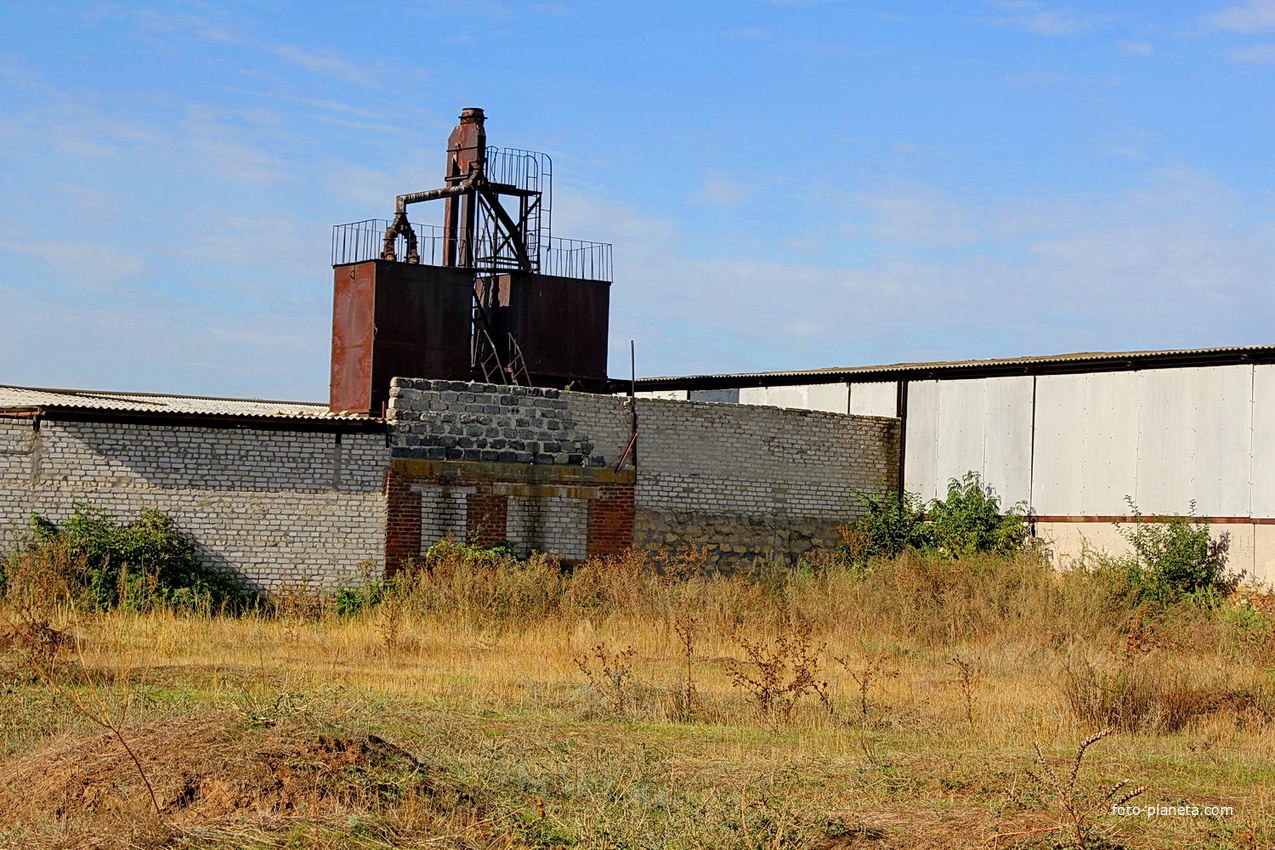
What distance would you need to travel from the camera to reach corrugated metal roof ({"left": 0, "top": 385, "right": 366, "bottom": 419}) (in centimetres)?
1797

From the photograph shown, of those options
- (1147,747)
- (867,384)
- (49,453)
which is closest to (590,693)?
(1147,747)

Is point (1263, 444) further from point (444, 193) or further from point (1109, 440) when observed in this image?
point (444, 193)

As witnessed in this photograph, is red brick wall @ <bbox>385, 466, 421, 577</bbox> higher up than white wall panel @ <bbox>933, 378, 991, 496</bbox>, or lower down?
lower down

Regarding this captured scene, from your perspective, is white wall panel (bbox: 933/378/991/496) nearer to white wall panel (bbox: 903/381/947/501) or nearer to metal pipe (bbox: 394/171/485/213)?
white wall panel (bbox: 903/381/947/501)

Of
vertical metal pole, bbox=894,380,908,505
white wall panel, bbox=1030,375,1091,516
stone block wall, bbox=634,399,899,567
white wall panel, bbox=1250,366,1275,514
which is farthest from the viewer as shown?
vertical metal pole, bbox=894,380,908,505

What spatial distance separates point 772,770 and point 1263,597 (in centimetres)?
1202

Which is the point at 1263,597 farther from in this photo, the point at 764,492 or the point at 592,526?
the point at 592,526

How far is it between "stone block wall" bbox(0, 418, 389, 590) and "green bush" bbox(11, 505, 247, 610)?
18 cm

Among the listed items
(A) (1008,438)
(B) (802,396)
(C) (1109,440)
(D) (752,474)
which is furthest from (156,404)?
(C) (1109,440)

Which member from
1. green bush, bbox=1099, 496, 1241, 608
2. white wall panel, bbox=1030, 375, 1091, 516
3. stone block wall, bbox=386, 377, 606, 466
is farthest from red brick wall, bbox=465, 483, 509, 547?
green bush, bbox=1099, 496, 1241, 608

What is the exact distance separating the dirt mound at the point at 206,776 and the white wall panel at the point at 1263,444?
47.8ft

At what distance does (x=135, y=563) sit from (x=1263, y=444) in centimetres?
1525

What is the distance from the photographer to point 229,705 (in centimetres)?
851

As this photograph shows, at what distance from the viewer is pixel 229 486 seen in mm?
17844
